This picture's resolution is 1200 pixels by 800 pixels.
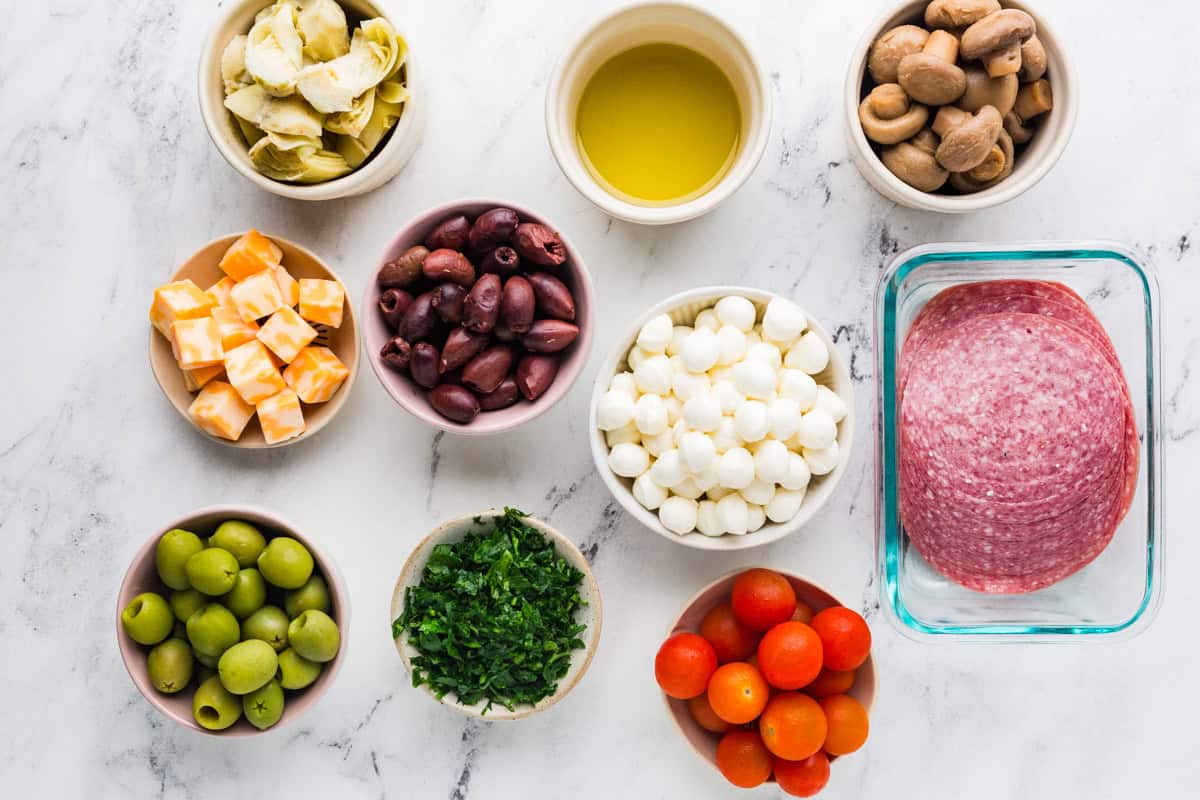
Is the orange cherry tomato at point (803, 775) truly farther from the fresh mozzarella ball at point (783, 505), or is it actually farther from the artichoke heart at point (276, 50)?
the artichoke heart at point (276, 50)

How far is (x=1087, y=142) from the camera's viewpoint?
1.52 m

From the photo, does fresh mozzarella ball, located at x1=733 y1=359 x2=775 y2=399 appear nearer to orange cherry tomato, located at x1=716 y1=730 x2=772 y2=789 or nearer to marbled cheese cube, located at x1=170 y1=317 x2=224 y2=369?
orange cherry tomato, located at x1=716 y1=730 x2=772 y2=789

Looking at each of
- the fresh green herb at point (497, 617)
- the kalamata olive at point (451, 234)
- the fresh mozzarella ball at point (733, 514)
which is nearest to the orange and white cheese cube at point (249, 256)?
the kalamata olive at point (451, 234)

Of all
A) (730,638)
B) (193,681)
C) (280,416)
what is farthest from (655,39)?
(193,681)

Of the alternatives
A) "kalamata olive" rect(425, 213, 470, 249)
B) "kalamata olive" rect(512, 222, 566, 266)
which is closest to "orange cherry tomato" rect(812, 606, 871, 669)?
"kalamata olive" rect(512, 222, 566, 266)

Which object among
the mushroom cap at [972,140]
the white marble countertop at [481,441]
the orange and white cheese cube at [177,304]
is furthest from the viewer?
the white marble countertop at [481,441]

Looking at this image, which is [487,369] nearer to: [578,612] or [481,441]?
[481,441]

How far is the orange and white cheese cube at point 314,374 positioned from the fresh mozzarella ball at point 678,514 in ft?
1.59

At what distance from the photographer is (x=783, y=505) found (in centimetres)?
133

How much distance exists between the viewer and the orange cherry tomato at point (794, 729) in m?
1.31

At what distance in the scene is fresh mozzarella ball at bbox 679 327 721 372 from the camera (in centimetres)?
131

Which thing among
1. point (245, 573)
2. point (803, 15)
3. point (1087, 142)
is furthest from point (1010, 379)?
point (245, 573)

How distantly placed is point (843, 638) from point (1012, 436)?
13.6 inches

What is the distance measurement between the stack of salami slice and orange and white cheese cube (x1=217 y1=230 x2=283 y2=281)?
90cm
